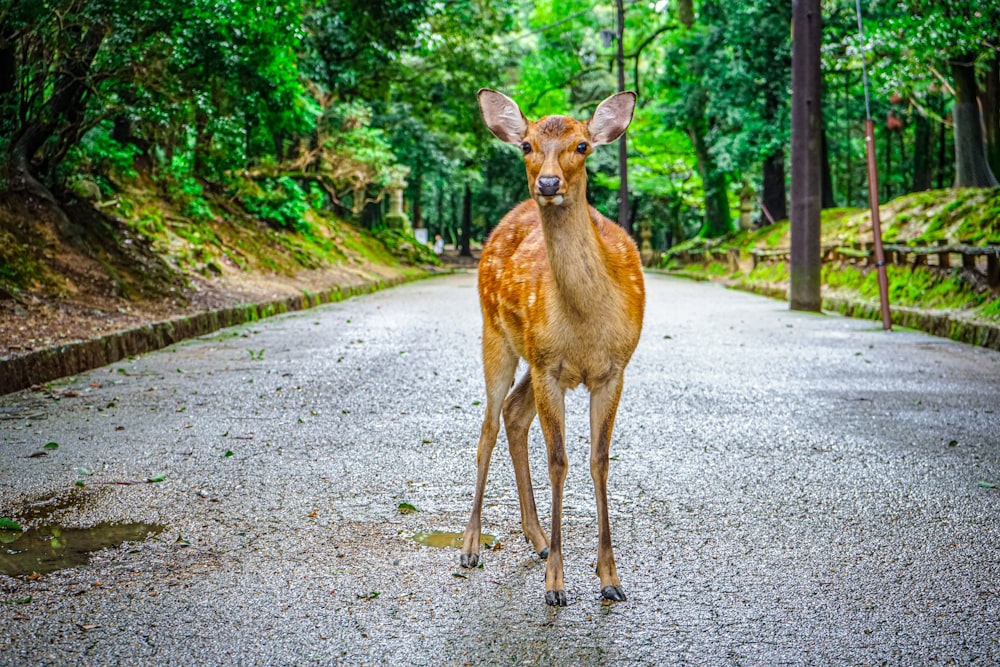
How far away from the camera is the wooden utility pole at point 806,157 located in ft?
56.1

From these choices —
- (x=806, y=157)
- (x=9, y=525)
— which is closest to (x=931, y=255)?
(x=806, y=157)

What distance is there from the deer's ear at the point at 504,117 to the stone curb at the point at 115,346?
5.69 m

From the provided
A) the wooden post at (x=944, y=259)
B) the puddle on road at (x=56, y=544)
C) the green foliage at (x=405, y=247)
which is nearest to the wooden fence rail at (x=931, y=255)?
the wooden post at (x=944, y=259)

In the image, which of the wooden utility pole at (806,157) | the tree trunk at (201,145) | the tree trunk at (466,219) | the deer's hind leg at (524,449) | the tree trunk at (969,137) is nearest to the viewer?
the deer's hind leg at (524,449)

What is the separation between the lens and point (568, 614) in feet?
11.8

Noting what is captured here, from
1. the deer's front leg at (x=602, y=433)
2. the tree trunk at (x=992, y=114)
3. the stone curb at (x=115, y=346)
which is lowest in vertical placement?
the stone curb at (x=115, y=346)

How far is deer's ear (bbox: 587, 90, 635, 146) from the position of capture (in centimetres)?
429

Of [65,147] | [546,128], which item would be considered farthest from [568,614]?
[65,147]

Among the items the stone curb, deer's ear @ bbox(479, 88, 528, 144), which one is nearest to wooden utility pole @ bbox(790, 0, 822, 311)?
the stone curb

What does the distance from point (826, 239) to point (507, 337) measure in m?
19.4

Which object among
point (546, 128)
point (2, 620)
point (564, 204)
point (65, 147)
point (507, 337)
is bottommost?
point (2, 620)

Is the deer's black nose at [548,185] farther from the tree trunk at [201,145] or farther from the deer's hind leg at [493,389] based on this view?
the tree trunk at [201,145]

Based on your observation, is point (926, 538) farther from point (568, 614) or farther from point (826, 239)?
point (826, 239)

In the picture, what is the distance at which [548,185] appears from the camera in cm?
381
